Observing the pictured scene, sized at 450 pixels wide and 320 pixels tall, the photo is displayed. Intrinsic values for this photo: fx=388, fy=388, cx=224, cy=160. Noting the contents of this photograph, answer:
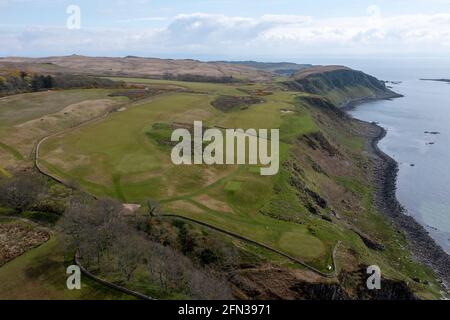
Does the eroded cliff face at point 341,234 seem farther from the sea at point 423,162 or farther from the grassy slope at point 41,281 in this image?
the grassy slope at point 41,281

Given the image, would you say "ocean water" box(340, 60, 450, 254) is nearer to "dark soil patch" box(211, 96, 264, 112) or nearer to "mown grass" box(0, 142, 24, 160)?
"dark soil patch" box(211, 96, 264, 112)

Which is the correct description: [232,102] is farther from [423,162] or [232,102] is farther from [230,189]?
[230,189]

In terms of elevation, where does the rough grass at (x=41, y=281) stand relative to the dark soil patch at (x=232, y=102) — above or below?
below

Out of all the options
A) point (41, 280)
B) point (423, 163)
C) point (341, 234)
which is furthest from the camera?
point (423, 163)

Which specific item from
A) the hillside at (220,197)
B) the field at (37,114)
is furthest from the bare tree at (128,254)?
the field at (37,114)

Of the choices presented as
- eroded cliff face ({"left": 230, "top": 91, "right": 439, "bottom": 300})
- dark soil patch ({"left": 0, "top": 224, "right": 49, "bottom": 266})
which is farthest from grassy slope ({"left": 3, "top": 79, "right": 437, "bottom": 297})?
dark soil patch ({"left": 0, "top": 224, "right": 49, "bottom": 266})

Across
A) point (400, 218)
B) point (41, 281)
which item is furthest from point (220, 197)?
point (400, 218)

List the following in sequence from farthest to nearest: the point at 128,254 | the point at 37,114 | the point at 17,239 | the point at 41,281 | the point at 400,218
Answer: the point at 37,114 < the point at 400,218 < the point at 17,239 < the point at 128,254 < the point at 41,281

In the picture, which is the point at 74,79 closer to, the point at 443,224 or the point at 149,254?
the point at 149,254

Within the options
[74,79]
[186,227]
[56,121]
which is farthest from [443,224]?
[74,79]
